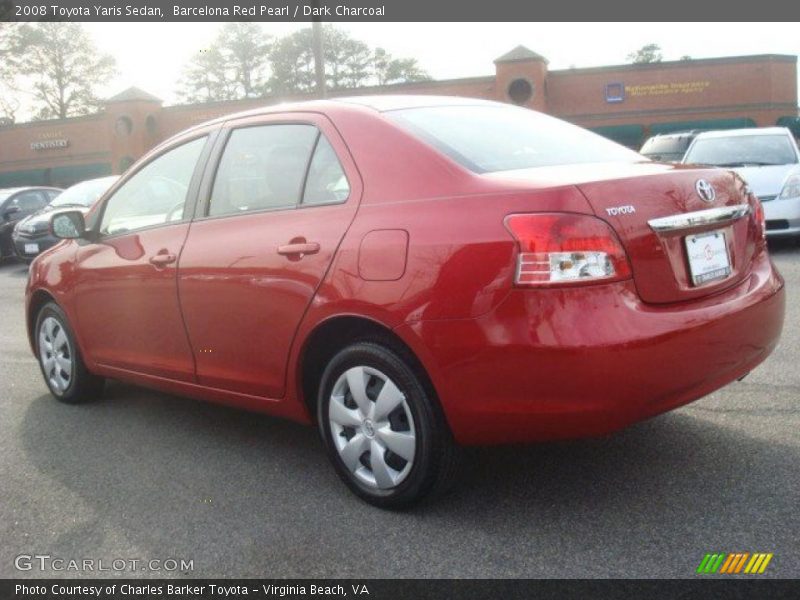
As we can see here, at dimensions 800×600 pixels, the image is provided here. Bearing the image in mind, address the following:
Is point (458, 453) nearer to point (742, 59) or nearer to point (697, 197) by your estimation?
point (697, 197)

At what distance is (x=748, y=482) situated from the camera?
11.3 ft

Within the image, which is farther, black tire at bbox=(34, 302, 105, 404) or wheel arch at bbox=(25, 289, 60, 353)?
wheel arch at bbox=(25, 289, 60, 353)

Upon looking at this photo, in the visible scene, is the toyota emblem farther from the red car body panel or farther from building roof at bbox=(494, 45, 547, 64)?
building roof at bbox=(494, 45, 547, 64)

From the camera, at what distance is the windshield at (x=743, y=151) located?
11336 millimetres

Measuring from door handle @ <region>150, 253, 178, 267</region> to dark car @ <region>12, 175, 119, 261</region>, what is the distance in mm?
10088

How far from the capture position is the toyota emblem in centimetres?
329

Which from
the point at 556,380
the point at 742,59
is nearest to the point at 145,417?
the point at 556,380

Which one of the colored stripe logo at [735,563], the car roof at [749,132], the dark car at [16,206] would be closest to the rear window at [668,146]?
the car roof at [749,132]

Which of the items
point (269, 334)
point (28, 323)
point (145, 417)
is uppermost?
point (269, 334)

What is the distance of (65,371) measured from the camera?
538 cm

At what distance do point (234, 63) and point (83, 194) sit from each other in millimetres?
55709

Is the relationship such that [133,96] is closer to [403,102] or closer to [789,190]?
[789,190]

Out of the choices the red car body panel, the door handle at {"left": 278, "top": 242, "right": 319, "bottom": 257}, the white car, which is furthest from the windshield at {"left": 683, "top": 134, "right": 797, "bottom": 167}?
the door handle at {"left": 278, "top": 242, "right": 319, "bottom": 257}

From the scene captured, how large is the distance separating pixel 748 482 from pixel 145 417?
10.7 ft
